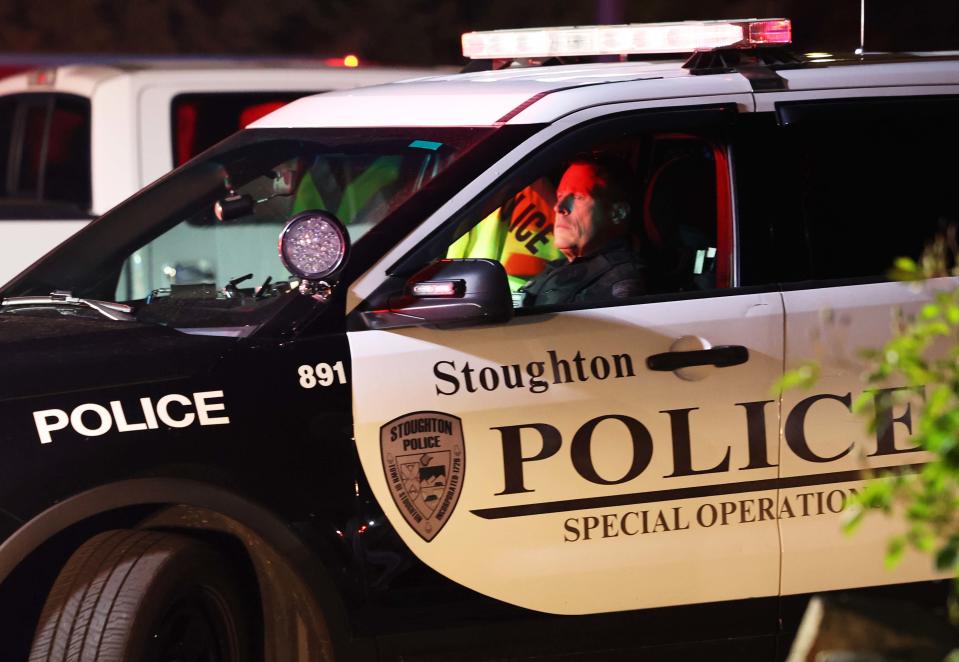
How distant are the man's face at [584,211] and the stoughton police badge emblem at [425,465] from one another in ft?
2.91

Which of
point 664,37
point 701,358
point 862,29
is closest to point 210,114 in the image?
point 862,29

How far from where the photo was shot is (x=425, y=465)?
3.73 metres

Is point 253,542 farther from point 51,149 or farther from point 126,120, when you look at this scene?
point 51,149

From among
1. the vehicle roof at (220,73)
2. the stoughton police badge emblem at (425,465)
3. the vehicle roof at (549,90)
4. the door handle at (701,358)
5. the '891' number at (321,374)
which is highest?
the vehicle roof at (220,73)

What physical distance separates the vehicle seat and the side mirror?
0.67 meters

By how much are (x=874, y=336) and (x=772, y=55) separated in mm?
838

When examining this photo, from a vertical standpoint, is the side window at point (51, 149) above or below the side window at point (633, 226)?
above

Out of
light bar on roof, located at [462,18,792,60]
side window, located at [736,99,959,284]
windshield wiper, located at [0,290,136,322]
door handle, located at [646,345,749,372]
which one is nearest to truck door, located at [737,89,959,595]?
side window, located at [736,99,959,284]

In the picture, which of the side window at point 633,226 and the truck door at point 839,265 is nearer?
the truck door at point 839,265

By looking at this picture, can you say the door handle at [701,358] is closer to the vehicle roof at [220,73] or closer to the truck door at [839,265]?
the truck door at [839,265]

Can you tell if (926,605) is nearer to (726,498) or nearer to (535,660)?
(726,498)

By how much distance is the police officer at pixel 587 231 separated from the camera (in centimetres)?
436

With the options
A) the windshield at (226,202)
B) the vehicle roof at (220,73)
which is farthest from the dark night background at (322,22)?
the windshield at (226,202)

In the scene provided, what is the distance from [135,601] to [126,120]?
420cm
